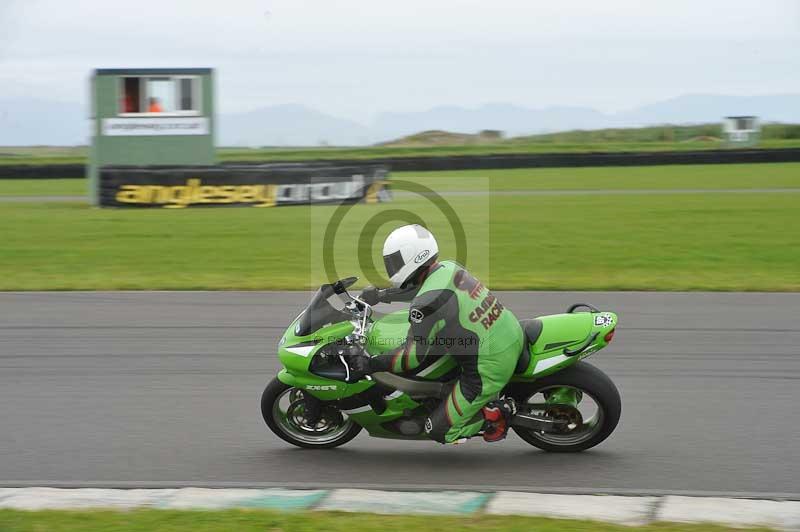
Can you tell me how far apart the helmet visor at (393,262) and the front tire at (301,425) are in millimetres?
1062

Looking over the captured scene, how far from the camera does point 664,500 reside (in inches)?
191

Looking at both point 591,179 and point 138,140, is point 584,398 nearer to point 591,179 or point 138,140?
point 138,140

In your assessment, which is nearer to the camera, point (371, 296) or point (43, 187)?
point (371, 296)

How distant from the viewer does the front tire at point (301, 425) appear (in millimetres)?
5922

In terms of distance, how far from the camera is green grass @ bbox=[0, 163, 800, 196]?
2797 cm

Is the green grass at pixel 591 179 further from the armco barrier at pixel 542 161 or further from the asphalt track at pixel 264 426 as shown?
the asphalt track at pixel 264 426

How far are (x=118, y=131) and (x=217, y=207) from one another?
11.7 feet

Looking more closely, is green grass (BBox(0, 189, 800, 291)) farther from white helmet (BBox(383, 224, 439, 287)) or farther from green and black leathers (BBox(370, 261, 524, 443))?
white helmet (BBox(383, 224, 439, 287))

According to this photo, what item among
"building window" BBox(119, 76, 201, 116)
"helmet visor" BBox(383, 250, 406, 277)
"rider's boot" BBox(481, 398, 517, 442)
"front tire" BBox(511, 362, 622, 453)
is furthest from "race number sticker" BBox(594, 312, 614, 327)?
"building window" BBox(119, 76, 201, 116)

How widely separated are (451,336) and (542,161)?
107ft

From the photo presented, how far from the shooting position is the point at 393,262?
17.6 ft

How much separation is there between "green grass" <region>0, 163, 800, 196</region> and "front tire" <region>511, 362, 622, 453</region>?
72.2 ft

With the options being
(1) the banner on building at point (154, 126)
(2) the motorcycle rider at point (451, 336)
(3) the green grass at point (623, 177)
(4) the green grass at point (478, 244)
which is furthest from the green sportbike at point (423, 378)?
(3) the green grass at point (623, 177)

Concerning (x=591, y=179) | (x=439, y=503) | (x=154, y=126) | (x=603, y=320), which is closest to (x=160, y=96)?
(x=154, y=126)
